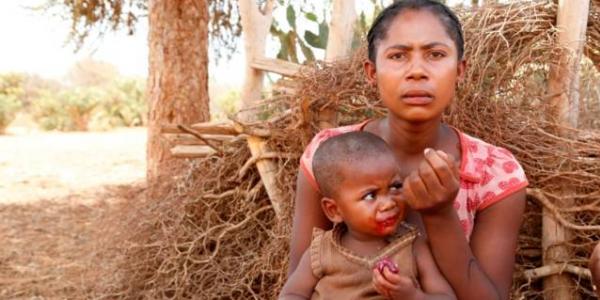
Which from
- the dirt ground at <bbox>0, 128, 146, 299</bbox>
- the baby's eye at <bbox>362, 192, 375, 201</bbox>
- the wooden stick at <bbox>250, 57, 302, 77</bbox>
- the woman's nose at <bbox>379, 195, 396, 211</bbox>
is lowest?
the dirt ground at <bbox>0, 128, 146, 299</bbox>

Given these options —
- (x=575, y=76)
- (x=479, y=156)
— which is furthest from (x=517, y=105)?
(x=479, y=156)

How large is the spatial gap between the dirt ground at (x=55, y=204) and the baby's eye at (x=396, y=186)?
8.24 feet

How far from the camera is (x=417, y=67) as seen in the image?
5.42ft

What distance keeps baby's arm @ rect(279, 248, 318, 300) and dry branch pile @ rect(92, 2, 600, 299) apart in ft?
3.46

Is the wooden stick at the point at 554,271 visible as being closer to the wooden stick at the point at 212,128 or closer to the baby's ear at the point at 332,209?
the baby's ear at the point at 332,209

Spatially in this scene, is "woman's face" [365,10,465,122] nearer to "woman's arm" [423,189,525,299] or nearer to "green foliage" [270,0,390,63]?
"woman's arm" [423,189,525,299]

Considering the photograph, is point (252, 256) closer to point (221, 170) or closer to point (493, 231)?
point (221, 170)

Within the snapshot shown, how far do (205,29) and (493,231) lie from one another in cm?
452

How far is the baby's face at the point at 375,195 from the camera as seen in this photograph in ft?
5.21

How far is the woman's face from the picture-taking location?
65.1 inches

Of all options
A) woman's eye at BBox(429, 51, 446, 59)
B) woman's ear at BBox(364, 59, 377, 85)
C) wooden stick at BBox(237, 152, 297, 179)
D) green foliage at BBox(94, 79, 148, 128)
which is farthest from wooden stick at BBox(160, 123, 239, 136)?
green foliage at BBox(94, 79, 148, 128)

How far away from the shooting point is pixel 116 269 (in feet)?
12.1

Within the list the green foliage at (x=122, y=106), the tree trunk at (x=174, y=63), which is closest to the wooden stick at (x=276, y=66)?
the tree trunk at (x=174, y=63)

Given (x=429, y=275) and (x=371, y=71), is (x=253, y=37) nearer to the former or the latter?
(x=371, y=71)
